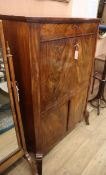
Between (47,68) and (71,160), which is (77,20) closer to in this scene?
(47,68)

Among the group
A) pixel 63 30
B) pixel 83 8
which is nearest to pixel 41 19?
pixel 63 30

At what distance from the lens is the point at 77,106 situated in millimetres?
1730

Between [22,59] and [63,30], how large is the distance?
1.16ft

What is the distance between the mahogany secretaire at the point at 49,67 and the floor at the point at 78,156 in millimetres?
190

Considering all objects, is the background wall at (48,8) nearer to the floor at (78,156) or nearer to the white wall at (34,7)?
the white wall at (34,7)

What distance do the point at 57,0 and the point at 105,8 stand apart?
1.28m

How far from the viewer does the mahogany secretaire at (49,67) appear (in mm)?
968

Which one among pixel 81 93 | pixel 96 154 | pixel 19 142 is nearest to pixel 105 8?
pixel 81 93

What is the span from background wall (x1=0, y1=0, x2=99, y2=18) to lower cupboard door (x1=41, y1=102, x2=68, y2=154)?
2.70 feet

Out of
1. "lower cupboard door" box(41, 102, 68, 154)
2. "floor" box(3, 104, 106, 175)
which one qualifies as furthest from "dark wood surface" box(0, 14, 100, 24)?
"floor" box(3, 104, 106, 175)

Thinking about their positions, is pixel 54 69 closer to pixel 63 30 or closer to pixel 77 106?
pixel 63 30

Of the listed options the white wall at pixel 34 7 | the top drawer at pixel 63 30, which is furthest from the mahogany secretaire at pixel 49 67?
the white wall at pixel 34 7

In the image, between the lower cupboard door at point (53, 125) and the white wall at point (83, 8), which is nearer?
the lower cupboard door at point (53, 125)

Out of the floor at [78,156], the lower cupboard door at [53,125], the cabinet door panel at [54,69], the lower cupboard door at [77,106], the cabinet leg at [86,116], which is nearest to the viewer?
the cabinet door panel at [54,69]
